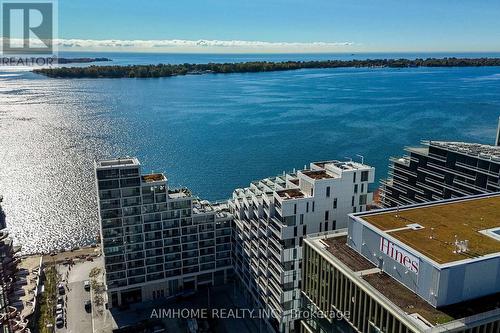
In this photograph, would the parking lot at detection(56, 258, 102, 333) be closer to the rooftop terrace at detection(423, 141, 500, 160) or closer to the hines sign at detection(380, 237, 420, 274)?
the hines sign at detection(380, 237, 420, 274)

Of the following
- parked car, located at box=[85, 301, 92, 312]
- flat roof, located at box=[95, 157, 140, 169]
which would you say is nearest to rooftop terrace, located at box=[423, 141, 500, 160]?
flat roof, located at box=[95, 157, 140, 169]

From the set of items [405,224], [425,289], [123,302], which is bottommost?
[123,302]

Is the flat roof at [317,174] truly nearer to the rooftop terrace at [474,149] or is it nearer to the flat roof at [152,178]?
the flat roof at [152,178]

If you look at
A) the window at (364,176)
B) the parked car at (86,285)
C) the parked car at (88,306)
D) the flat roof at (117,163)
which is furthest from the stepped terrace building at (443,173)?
the parked car at (86,285)

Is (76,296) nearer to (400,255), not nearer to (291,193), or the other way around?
(291,193)

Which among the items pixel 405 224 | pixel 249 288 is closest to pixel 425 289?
pixel 405 224

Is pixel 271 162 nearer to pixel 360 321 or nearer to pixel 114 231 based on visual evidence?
pixel 114 231
